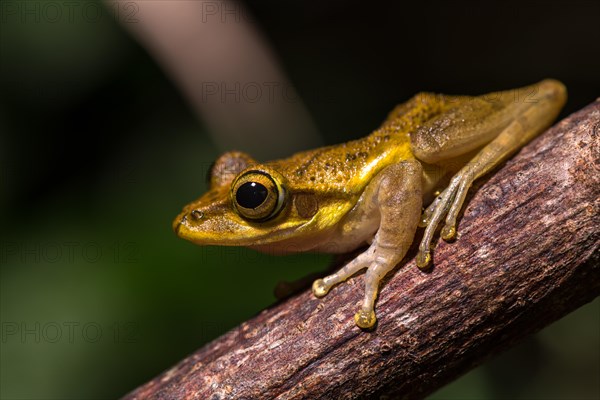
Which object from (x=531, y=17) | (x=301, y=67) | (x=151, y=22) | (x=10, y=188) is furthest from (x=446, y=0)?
(x=10, y=188)

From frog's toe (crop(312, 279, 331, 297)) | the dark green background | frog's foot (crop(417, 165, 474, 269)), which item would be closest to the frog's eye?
frog's toe (crop(312, 279, 331, 297))

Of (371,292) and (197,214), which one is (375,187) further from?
(197,214)

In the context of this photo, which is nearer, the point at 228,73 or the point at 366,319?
the point at 366,319

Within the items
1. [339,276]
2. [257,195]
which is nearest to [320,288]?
[339,276]

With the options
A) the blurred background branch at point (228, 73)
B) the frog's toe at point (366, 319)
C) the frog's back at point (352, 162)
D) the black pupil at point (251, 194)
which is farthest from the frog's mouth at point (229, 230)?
the blurred background branch at point (228, 73)

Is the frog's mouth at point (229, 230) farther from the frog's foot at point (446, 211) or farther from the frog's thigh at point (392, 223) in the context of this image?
the frog's foot at point (446, 211)
